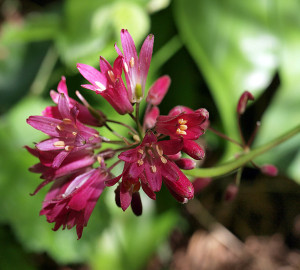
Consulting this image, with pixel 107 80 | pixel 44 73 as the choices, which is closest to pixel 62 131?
pixel 107 80

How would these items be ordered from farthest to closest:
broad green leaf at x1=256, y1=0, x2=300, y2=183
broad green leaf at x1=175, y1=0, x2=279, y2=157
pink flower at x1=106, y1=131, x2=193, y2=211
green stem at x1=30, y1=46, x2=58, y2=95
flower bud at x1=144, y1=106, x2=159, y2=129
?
green stem at x1=30, y1=46, x2=58, y2=95, broad green leaf at x1=175, y1=0, x2=279, y2=157, broad green leaf at x1=256, y1=0, x2=300, y2=183, flower bud at x1=144, y1=106, x2=159, y2=129, pink flower at x1=106, y1=131, x2=193, y2=211

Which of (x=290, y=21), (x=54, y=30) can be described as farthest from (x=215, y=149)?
(x=54, y=30)

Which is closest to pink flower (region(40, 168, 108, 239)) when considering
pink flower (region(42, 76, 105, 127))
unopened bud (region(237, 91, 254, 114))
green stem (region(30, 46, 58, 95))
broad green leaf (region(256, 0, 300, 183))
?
pink flower (region(42, 76, 105, 127))

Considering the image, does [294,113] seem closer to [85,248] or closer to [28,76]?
[85,248]

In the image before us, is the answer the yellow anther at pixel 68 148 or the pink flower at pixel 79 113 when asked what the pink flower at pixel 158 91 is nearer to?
the pink flower at pixel 79 113

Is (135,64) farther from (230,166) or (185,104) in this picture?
(185,104)

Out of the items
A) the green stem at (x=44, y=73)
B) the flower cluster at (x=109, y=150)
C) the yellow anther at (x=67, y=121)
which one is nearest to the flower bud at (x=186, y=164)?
the flower cluster at (x=109, y=150)

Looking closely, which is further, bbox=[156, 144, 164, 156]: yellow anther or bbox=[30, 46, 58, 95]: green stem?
bbox=[30, 46, 58, 95]: green stem

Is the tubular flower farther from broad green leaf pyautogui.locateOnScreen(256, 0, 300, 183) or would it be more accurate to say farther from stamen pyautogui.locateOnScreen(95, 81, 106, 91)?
broad green leaf pyautogui.locateOnScreen(256, 0, 300, 183)
